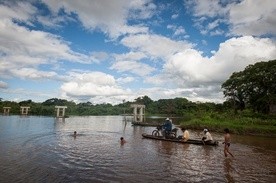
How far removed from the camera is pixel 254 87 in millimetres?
52469

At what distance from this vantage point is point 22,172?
44.0ft

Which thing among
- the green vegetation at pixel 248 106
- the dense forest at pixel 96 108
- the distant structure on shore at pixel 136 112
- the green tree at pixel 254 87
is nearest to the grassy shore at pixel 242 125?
the green vegetation at pixel 248 106

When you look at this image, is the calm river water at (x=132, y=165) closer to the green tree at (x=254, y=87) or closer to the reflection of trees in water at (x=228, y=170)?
the reflection of trees in water at (x=228, y=170)

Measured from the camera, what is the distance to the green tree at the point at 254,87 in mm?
48000

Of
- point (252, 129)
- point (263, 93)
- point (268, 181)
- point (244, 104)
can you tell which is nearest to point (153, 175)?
point (268, 181)

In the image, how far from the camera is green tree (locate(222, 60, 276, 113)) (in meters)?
48.0

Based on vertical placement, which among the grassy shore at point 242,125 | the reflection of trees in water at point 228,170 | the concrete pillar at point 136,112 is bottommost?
the reflection of trees in water at point 228,170

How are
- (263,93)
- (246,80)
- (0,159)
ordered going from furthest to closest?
(246,80) → (263,93) → (0,159)

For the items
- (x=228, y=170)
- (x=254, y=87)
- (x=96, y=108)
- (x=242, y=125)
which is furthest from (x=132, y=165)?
(x=96, y=108)

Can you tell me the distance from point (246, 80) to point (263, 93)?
15.9 feet


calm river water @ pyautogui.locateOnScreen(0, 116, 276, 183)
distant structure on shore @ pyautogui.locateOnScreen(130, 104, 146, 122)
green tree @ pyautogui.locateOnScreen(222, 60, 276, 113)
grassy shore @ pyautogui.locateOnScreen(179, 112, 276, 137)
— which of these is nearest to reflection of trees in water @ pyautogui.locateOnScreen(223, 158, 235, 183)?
calm river water @ pyautogui.locateOnScreen(0, 116, 276, 183)

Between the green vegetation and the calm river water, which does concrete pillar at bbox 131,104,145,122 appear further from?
the calm river water

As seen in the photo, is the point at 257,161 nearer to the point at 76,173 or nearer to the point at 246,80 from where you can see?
the point at 76,173

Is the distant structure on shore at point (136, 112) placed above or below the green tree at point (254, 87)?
below
